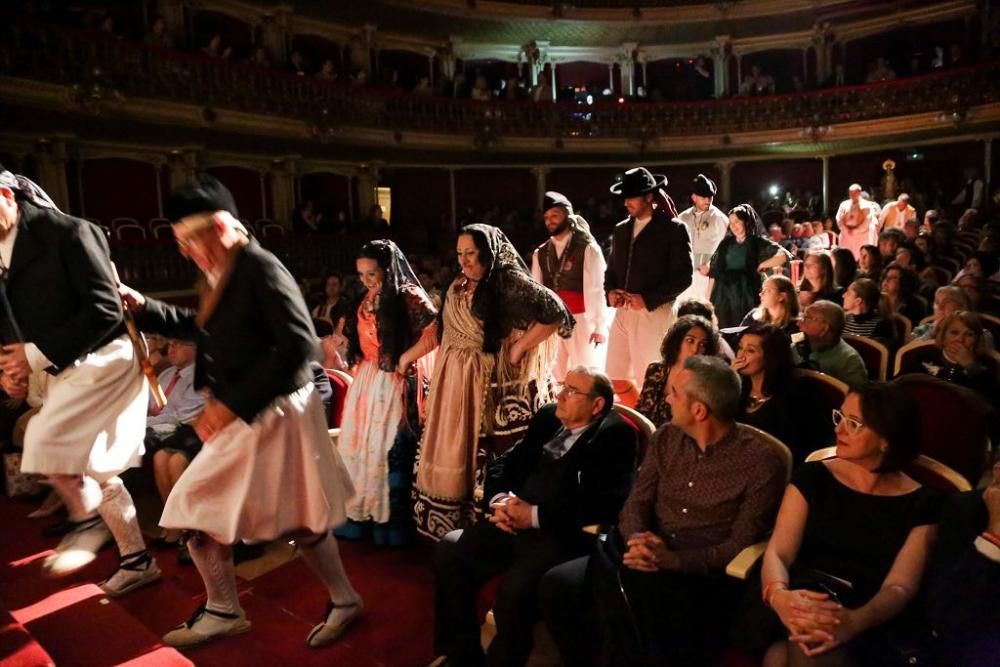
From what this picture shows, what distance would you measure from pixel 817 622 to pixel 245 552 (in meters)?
2.54

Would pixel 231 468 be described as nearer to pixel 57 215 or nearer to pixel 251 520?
pixel 251 520

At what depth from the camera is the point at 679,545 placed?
7.32 feet

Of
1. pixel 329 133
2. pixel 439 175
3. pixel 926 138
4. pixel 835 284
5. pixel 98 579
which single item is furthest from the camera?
pixel 439 175

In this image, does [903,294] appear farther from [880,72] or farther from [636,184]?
[880,72]

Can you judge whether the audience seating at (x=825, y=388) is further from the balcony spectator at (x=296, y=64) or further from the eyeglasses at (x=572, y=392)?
the balcony spectator at (x=296, y=64)

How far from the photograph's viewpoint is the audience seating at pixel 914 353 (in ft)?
11.0

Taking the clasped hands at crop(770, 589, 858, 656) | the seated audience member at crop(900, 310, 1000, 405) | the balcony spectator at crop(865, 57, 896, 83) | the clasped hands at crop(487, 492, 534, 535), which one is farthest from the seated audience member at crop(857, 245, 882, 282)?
the balcony spectator at crop(865, 57, 896, 83)

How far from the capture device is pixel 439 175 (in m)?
18.2

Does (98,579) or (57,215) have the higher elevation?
(57,215)

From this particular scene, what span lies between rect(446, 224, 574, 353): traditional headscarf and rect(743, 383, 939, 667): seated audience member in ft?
4.13

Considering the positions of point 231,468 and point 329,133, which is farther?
point 329,133

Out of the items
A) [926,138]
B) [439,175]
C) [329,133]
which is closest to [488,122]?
[439,175]

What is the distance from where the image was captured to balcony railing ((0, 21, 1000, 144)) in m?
9.66

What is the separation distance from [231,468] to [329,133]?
12.2 m
